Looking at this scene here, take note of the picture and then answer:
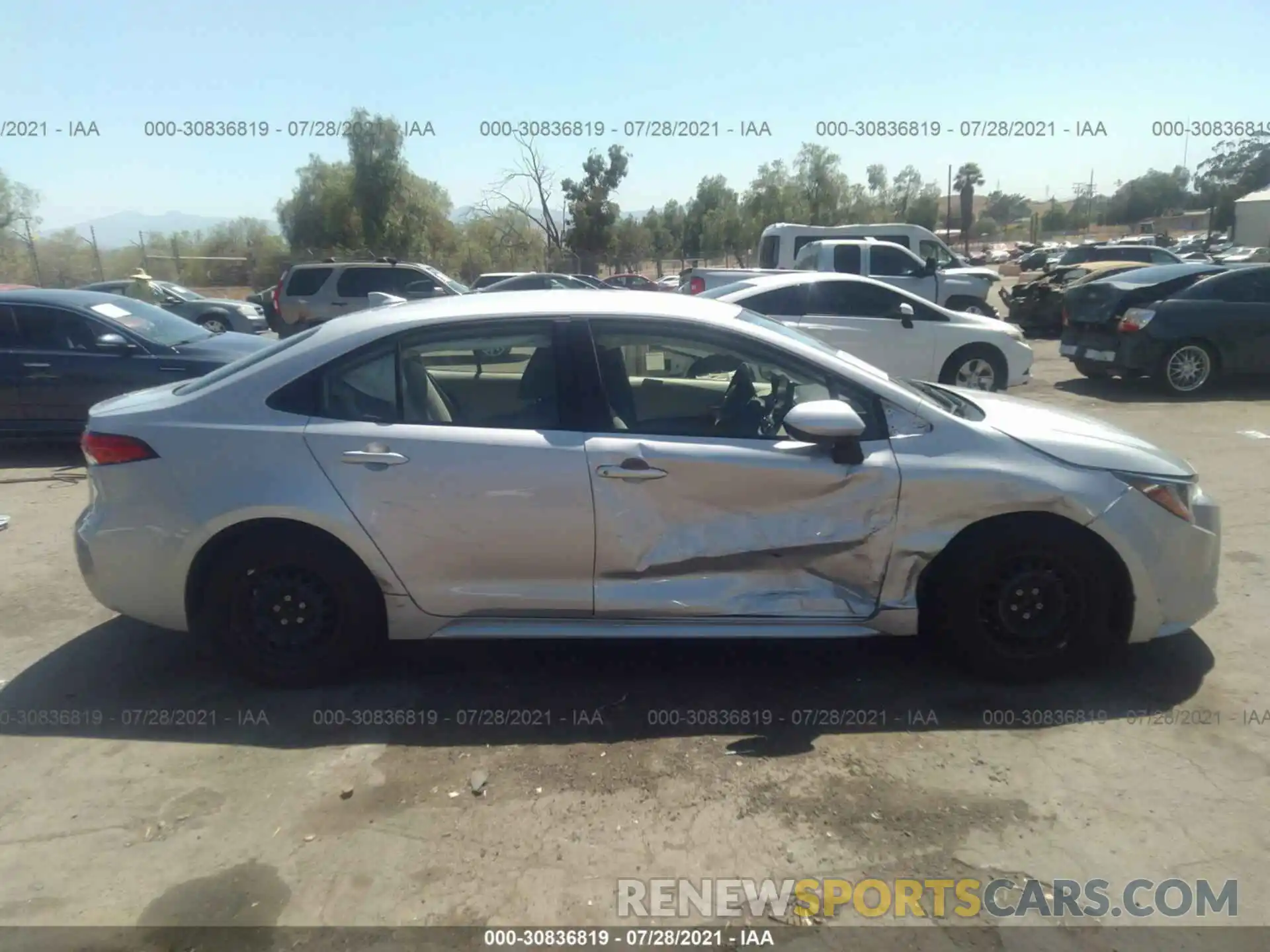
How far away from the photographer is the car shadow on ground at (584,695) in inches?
146

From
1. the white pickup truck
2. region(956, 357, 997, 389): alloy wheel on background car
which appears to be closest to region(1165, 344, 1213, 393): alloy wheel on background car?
region(956, 357, 997, 389): alloy wheel on background car

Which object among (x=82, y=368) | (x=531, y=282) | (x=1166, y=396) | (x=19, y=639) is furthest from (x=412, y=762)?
(x=531, y=282)

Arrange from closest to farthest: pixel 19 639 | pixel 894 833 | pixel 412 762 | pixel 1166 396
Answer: pixel 894 833
pixel 412 762
pixel 19 639
pixel 1166 396

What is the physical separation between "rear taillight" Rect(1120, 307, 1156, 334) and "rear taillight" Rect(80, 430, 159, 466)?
11.1 meters

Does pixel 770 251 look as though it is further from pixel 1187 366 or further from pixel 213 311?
pixel 213 311

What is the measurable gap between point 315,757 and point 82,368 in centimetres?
650

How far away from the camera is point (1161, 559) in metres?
3.84

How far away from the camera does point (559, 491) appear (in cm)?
375

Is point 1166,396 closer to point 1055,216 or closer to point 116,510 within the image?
point 116,510

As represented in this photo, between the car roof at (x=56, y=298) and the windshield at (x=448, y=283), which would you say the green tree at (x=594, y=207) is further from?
the car roof at (x=56, y=298)

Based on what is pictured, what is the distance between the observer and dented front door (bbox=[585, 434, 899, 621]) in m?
3.76

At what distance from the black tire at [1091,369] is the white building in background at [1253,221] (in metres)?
41.5

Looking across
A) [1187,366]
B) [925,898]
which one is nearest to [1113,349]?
[1187,366]

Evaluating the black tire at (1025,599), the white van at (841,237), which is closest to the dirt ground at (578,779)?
the black tire at (1025,599)
